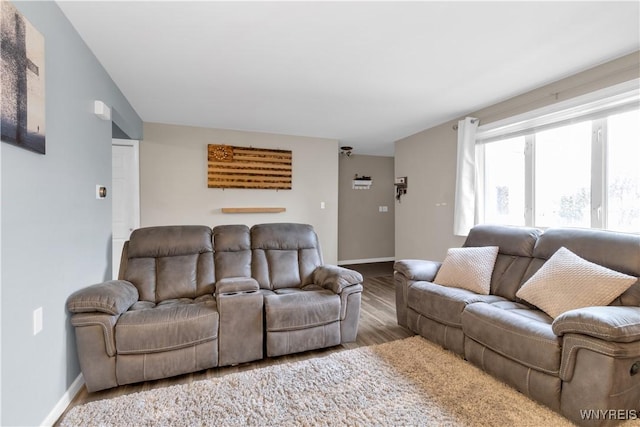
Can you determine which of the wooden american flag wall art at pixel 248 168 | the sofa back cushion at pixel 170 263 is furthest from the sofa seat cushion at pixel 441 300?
the wooden american flag wall art at pixel 248 168

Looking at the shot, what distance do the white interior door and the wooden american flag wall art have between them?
988mm

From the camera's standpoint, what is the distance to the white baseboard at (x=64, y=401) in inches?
62.7

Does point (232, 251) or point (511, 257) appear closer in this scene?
point (511, 257)

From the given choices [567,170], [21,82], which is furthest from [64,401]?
[567,170]

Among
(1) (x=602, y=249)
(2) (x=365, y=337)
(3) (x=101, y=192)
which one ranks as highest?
(3) (x=101, y=192)

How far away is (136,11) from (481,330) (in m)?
3.06

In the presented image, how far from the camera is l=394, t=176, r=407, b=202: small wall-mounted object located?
4955 millimetres

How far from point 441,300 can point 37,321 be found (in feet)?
8.64

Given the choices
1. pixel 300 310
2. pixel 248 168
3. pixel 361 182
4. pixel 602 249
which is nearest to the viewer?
pixel 602 249

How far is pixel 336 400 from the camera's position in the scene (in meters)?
1.76

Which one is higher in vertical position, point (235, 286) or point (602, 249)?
Answer: point (602, 249)

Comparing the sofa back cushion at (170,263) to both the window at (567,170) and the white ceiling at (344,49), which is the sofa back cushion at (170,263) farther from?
the window at (567,170)

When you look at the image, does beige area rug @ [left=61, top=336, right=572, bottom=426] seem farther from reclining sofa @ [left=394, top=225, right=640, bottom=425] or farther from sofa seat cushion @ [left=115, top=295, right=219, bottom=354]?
sofa seat cushion @ [left=115, top=295, right=219, bottom=354]

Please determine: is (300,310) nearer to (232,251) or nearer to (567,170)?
(232,251)
